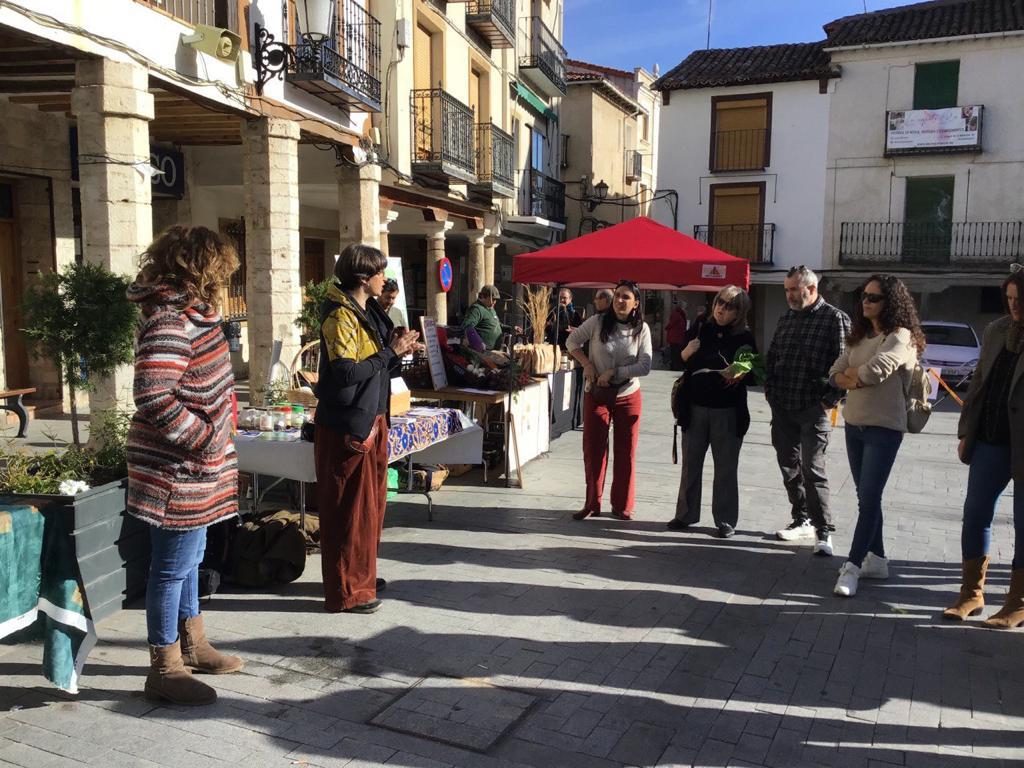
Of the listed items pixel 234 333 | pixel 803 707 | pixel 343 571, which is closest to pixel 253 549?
pixel 343 571

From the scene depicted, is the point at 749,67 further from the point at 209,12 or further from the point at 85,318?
the point at 85,318

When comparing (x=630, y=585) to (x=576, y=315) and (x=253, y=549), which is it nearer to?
(x=253, y=549)

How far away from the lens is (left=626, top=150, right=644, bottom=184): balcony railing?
30.4m

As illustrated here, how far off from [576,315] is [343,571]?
12850mm

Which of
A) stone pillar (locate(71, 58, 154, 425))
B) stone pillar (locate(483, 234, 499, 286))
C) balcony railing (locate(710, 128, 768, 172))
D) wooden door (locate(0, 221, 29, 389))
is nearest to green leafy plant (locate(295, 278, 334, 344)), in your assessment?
stone pillar (locate(71, 58, 154, 425))

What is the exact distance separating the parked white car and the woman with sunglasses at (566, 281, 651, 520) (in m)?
12.1

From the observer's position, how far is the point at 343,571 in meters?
4.29

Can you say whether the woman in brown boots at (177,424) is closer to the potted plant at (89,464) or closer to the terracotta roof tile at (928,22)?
the potted plant at (89,464)

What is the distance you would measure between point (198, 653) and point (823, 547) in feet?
12.7

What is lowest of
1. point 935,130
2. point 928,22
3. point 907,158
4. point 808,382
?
point 808,382

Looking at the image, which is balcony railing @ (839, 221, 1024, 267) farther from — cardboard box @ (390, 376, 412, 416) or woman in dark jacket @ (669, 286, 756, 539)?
cardboard box @ (390, 376, 412, 416)

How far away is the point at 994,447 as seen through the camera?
4312 mm

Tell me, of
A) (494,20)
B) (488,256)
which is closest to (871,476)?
(494,20)

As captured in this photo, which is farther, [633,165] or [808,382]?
[633,165]
